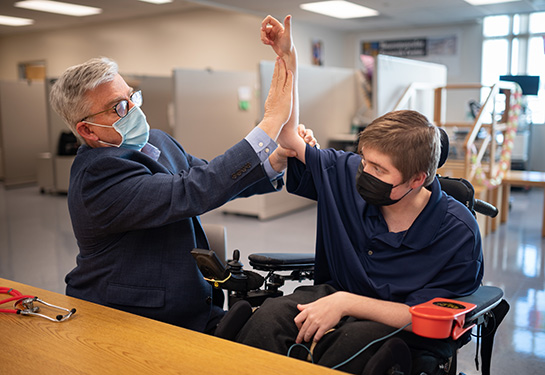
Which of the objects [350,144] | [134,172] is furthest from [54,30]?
[134,172]

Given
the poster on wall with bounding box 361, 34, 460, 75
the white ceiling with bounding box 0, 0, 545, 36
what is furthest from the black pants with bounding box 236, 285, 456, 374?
the poster on wall with bounding box 361, 34, 460, 75

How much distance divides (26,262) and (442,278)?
3565mm

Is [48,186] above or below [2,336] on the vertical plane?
below

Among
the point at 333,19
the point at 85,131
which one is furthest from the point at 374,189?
the point at 333,19

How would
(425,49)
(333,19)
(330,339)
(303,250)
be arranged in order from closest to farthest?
(330,339) < (303,250) < (333,19) < (425,49)

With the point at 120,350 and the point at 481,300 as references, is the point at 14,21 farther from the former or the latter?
the point at 481,300

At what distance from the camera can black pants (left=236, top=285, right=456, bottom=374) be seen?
119 centimetres

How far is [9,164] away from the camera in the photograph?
8039 millimetres

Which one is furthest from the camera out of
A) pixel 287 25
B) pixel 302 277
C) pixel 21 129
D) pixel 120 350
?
pixel 21 129

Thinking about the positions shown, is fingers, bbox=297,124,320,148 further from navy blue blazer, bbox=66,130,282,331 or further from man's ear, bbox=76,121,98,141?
man's ear, bbox=76,121,98,141

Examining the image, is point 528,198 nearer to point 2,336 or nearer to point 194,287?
point 194,287

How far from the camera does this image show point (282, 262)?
1659mm

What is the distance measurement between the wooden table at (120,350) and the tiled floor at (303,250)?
62.6 inches

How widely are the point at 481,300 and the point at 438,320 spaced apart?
33 cm
